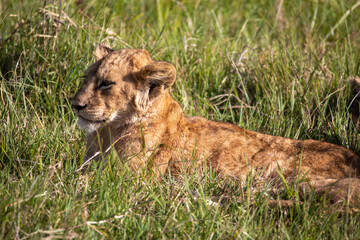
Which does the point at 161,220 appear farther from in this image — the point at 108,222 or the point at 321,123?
the point at 321,123

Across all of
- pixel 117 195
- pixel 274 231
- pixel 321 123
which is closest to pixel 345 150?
pixel 321 123

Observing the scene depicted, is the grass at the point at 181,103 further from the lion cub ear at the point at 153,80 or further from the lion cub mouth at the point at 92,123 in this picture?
the lion cub ear at the point at 153,80

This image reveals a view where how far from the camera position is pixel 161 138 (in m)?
4.49

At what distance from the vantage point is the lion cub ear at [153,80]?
427cm

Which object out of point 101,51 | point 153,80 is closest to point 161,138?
point 153,80

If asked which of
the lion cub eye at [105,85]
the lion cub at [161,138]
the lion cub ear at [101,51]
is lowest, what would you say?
the lion cub at [161,138]

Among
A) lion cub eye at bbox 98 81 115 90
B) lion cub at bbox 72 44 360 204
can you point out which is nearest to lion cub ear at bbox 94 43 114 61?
lion cub at bbox 72 44 360 204

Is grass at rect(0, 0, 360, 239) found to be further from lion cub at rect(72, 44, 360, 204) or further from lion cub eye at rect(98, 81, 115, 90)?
lion cub eye at rect(98, 81, 115, 90)

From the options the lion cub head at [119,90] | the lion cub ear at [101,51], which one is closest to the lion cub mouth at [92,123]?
the lion cub head at [119,90]

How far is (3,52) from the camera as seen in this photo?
5.69m

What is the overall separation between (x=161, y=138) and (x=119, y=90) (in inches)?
22.5

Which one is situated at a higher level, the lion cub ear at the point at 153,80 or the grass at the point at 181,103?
the lion cub ear at the point at 153,80

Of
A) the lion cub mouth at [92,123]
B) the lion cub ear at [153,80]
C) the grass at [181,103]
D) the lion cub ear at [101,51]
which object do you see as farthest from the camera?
the lion cub ear at [101,51]

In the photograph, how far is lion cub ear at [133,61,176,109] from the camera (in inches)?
168
